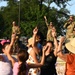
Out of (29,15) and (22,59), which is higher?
(29,15)

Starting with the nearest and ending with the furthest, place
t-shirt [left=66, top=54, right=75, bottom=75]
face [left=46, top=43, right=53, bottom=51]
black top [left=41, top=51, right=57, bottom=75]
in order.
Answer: t-shirt [left=66, top=54, right=75, bottom=75] → face [left=46, top=43, right=53, bottom=51] → black top [left=41, top=51, right=57, bottom=75]

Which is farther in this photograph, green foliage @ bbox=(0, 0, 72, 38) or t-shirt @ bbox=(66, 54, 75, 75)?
green foliage @ bbox=(0, 0, 72, 38)

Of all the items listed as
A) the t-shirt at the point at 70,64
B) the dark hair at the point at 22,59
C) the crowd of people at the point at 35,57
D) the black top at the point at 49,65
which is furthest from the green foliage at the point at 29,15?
the t-shirt at the point at 70,64

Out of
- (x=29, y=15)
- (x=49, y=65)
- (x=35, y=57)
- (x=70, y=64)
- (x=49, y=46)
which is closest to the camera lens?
(x=70, y=64)

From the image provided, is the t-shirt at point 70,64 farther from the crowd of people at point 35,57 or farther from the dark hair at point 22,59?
the dark hair at point 22,59

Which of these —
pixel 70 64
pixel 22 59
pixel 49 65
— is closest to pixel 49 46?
pixel 49 65

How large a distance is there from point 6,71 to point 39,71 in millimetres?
1515

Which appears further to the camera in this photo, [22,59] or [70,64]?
[22,59]

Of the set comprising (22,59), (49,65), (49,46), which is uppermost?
(49,46)

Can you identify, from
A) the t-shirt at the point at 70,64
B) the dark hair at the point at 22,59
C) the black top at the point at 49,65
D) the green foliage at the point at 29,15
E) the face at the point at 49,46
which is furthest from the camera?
the green foliage at the point at 29,15

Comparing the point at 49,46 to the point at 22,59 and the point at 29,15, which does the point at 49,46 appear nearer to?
the point at 22,59

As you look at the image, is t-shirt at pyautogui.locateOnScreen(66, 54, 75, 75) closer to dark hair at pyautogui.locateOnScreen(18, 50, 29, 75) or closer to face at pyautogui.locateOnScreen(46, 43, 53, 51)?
dark hair at pyautogui.locateOnScreen(18, 50, 29, 75)

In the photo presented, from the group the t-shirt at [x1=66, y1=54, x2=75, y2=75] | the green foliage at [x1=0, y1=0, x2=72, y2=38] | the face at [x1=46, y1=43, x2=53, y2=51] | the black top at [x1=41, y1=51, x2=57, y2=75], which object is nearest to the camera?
the t-shirt at [x1=66, y1=54, x2=75, y2=75]

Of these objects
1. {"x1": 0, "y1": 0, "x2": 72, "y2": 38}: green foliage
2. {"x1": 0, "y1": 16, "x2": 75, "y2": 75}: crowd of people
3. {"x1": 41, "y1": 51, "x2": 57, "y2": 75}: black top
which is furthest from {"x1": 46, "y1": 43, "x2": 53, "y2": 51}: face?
{"x1": 0, "y1": 0, "x2": 72, "y2": 38}: green foliage
